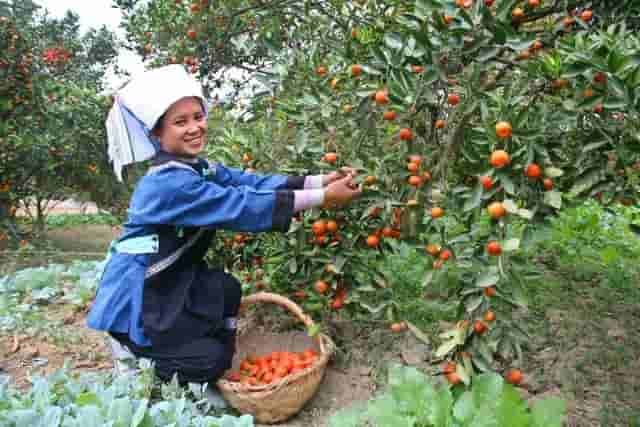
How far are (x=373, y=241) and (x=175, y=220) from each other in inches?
29.5

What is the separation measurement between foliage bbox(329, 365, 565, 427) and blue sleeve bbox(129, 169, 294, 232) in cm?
70

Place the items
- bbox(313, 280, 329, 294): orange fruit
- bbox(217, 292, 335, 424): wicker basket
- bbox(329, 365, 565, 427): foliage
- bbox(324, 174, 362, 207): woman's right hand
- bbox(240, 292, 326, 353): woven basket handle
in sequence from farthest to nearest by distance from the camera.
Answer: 1. bbox(240, 292, 326, 353): woven basket handle
2. bbox(313, 280, 329, 294): orange fruit
3. bbox(217, 292, 335, 424): wicker basket
4. bbox(324, 174, 362, 207): woman's right hand
5. bbox(329, 365, 565, 427): foliage

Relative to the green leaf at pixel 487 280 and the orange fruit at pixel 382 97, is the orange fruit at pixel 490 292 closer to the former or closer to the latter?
the green leaf at pixel 487 280

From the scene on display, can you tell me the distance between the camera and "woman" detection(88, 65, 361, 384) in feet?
6.43

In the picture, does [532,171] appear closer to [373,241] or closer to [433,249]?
[433,249]

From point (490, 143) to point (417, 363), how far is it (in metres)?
1.29

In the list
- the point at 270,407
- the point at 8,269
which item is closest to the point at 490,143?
the point at 270,407

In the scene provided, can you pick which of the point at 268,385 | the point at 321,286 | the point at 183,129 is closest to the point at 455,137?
the point at 321,286

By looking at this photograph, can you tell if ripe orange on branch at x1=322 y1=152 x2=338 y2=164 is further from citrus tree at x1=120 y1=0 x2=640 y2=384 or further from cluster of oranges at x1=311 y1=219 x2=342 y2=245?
cluster of oranges at x1=311 y1=219 x2=342 y2=245

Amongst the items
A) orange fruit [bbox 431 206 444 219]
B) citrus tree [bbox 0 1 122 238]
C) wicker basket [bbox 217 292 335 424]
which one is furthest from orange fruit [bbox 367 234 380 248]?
citrus tree [bbox 0 1 122 238]

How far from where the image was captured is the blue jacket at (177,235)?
6.42 ft

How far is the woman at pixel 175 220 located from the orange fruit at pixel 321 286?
0.32 metres

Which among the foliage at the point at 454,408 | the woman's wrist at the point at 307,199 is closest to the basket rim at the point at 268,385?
the foliage at the point at 454,408

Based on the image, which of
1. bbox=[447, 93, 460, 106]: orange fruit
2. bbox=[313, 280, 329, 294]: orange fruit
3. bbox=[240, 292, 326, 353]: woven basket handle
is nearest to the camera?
bbox=[447, 93, 460, 106]: orange fruit
